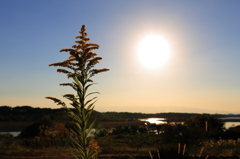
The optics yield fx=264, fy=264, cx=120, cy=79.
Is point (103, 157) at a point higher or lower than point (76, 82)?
lower

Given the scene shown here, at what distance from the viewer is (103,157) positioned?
16.0 meters

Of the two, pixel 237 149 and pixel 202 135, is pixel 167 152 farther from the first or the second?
pixel 237 149

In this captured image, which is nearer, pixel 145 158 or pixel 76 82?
pixel 76 82

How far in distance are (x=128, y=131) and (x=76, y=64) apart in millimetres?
37839

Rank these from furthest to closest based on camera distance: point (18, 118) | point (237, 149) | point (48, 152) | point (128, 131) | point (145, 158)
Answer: point (18, 118)
point (128, 131)
point (48, 152)
point (237, 149)
point (145, 158)

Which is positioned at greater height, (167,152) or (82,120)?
(82,120)

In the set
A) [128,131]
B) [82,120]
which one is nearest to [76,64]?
[82,120]

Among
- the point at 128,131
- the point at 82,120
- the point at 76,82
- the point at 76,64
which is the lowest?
the point at 128,131

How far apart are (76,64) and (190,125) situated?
16.2 metres

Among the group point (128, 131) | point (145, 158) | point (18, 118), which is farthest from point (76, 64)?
point (18, 118)

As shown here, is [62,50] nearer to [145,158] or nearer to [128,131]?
[145,158]

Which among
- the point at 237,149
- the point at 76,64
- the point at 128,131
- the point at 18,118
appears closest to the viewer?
the point at 76,64

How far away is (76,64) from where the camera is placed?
3705mm

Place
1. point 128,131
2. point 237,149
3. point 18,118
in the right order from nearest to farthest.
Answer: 1. point 237,149
2. point 128,131
3. point 18,118
